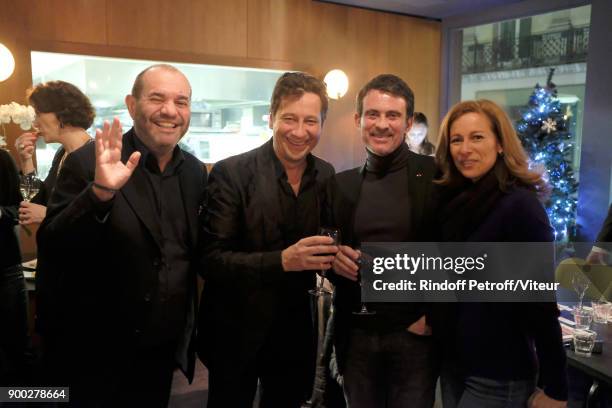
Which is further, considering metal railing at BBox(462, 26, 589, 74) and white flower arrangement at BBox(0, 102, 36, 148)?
metal railing at BBox(462, 26, 589, 74)

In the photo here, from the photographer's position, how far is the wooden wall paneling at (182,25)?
174 inches

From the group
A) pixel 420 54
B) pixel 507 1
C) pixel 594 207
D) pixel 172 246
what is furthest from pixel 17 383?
pixel 507 1

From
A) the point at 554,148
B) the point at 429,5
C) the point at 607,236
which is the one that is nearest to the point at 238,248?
the point at 607,236

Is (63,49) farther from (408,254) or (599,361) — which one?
(599,361)

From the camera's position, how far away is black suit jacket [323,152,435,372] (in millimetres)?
1782

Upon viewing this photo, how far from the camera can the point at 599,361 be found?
1926 millimetres

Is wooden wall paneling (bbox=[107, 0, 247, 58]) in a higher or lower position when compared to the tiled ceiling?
lower

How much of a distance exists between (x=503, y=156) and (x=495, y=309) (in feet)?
1.70

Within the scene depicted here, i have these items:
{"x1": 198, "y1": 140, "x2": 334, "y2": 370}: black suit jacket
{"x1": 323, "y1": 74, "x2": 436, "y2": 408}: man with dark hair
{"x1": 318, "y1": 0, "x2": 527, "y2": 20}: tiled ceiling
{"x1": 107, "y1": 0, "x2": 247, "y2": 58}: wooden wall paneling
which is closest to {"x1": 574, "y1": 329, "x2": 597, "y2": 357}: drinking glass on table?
{"x1": 323, "y1": 74, "x2": 436, "y2": 408}: man with dark hair

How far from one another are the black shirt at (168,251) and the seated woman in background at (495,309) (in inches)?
36.5

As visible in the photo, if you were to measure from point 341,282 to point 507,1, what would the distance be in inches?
197

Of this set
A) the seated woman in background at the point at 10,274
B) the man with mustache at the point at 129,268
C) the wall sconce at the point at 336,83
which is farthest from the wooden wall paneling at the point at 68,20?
the man with mustache at the point at 129,268

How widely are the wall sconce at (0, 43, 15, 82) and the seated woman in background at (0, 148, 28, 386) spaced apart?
1.49 m

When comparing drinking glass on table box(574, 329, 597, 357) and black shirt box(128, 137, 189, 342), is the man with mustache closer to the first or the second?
black shirt box(128, 137, 189, 342)
